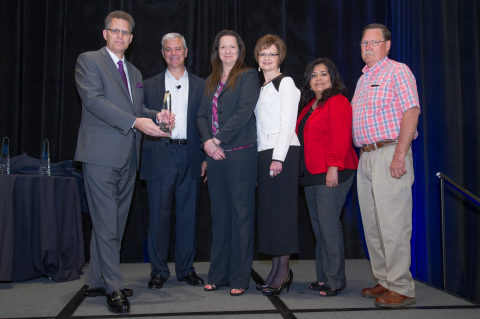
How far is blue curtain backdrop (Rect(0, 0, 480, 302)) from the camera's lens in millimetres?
3730

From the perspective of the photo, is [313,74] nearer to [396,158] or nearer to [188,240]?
[396,158]

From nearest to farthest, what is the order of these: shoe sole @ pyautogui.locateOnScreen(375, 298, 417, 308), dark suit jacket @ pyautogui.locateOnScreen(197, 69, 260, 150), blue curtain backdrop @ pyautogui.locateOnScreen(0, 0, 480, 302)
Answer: shoe sole @ pyautogui.locateOnScreen(375, 298, 417, 308) < dark suit jacket @ pyautogui.locateOnScreen(197, 69, 260, 150) < blue curtain backdrop @ pyautogui.locateOnScreen(0, 0, 480, 302)

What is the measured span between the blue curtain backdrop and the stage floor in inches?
39.7

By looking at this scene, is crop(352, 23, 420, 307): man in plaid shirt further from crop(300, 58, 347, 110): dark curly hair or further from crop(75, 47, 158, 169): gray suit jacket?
crop(75, 47, 158, 169): gray suit jacket

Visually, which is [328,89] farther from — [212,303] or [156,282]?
[156,282]

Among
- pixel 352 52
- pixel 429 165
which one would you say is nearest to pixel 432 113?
pixel 429 165

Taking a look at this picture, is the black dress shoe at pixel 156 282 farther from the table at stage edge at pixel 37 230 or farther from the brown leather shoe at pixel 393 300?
the brown leather shoe at pixel 393 300

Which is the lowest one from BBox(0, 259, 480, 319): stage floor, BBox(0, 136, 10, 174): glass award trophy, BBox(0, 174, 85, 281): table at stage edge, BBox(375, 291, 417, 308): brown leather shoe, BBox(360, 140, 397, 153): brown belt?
BBox(0, 259, 480, 319): stage floor

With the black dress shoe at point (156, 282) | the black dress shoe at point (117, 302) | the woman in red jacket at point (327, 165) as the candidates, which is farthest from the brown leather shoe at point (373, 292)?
the black dress shoe at point (117, 302)

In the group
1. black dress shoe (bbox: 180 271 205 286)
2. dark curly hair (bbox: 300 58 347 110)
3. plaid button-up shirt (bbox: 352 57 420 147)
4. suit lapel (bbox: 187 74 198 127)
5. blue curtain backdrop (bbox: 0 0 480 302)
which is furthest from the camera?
blue curtain backdrop (bbox: 0 0 480 302)

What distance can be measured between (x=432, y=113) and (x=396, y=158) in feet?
5.98

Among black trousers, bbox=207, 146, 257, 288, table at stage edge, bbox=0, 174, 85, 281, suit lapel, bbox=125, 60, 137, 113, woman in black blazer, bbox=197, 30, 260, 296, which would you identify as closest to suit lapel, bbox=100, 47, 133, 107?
suit lapel, bbox=125, 60, 137, 113

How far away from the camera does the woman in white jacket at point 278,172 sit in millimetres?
2564

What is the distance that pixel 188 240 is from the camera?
300 centimetres
